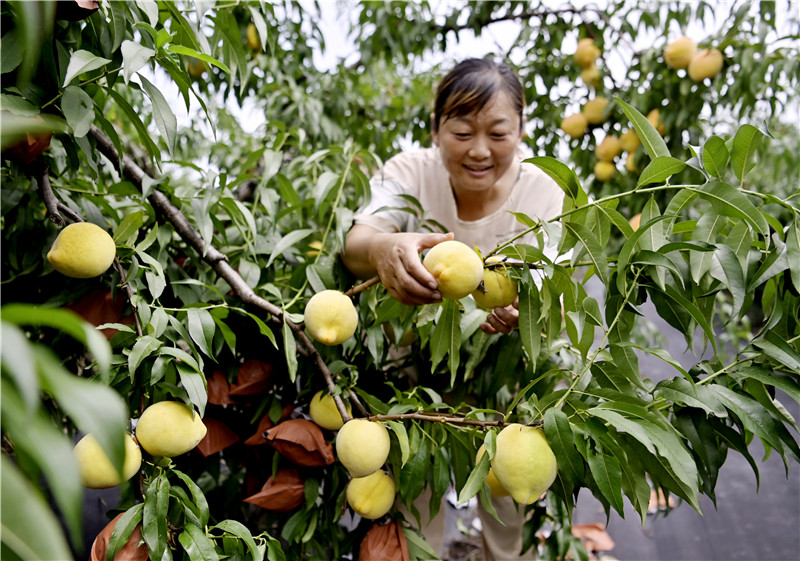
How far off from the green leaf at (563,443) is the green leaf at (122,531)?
1.48ft

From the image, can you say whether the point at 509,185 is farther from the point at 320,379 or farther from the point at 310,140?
the point at 310,140

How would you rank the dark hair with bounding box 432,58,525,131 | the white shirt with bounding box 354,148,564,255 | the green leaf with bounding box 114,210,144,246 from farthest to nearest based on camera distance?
the white shirt with bounding box 354,148,564,255 < the dark hair with bounding box 432,58,525,131 < the green leaf with bounding box 114,210,144,246

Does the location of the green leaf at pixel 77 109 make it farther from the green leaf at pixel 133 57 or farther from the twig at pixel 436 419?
the twig at pixel 436 419

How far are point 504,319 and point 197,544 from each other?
0.51 metres

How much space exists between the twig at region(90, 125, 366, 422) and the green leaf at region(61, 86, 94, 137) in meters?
0.13

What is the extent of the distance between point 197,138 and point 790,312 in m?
2.04

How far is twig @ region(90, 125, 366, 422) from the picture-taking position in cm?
78

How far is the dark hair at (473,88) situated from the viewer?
104 cm

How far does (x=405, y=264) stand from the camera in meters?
0.71

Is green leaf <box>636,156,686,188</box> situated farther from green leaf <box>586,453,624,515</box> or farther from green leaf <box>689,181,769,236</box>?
green leaf <box>586,453,624,515</box>

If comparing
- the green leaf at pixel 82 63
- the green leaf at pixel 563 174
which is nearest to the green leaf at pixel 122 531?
the green leaf at pixel 82 63

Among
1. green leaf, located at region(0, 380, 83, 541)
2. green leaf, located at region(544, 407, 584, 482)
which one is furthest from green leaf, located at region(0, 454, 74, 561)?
green leaf, located at region(544, 407, 584, 482)

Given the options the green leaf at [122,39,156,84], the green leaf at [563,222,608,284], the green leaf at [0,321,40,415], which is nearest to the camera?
the green leaf at [0,321,40,415]

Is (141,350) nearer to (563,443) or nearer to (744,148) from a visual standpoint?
(563,443)
